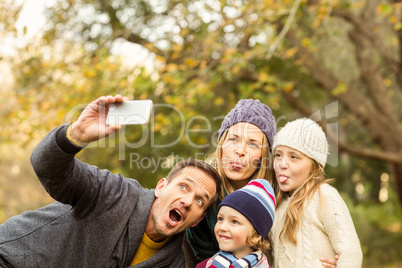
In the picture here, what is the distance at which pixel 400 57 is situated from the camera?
751cm

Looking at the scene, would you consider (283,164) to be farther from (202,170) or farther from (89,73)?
(89,73)

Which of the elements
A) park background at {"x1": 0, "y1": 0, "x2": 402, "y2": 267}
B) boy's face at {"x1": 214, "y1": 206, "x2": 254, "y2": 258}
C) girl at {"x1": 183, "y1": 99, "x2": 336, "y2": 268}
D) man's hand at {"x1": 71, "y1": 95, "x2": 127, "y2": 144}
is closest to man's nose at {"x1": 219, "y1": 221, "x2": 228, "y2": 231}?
boy's face at {"x1": 214, "y1": 206, "x2": 254, "y2": 258}

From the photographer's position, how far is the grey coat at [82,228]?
2.43 m

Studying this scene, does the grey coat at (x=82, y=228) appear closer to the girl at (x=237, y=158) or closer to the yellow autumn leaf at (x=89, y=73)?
the girl at (x=237, y=158)

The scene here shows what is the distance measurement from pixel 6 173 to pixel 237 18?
1573 cm

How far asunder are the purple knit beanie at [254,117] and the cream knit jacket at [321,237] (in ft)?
2.09

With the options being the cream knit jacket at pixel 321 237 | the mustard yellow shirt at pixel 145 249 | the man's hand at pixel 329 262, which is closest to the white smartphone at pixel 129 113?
the mustard yellow shirt at pixel 145 249

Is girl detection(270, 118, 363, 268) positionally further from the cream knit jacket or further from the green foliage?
the green foliage

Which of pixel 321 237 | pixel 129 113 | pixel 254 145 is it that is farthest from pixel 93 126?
pixel 321 237

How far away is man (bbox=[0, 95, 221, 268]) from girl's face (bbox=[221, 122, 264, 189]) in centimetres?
22

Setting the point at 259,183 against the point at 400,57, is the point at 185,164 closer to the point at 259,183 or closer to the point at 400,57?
the point at 259,183

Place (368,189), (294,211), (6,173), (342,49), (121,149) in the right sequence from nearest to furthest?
(294,211), (121,149), (342,49), (368,189), (6,173)

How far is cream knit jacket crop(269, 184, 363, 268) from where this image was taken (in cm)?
256

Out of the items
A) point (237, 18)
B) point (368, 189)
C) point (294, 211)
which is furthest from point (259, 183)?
point (368, 189)
